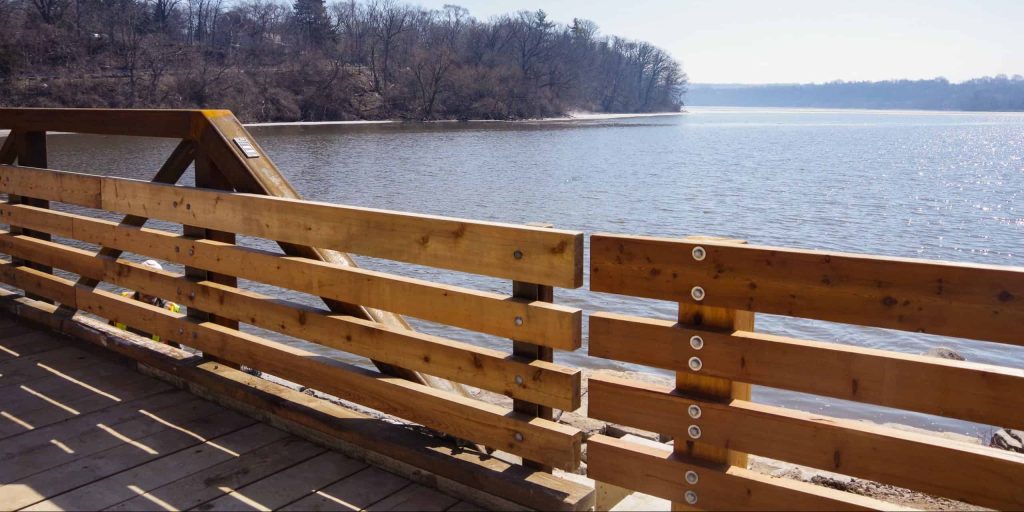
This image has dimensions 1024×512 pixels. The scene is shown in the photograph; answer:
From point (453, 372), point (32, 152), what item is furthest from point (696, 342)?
point (32, 152)

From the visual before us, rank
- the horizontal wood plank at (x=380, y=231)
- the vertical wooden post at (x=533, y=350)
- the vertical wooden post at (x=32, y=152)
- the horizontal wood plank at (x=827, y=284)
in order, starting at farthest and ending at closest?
1. the vertical wooden post at (x=32, y=152)
2. the vertical wooden post at (x=533, y=350)
3. the horizontal wood plank at (x=380, y=231)
4. the horizontal wood plank at (x=827, y=284)

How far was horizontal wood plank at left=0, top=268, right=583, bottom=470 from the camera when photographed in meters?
3.10

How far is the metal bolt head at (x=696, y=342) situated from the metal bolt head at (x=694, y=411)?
19cm

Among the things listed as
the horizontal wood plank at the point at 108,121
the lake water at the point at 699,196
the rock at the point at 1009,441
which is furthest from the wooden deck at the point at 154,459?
the lake water at the point at 699,196

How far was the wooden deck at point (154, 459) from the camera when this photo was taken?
130 inches

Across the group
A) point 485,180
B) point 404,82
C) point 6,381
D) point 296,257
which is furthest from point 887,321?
point 404,82

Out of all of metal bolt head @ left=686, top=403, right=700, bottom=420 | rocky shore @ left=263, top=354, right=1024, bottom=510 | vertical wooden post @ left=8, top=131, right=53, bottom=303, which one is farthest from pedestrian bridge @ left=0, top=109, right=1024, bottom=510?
vertical wooden post @ left=8, top=131, right=53, bottom=303

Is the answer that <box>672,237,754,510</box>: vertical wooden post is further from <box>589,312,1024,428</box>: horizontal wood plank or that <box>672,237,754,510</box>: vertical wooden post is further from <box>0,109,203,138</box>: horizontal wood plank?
<box>0,109,203,138</box>: horizontal wood plank

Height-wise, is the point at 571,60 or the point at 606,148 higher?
the point at 571,60

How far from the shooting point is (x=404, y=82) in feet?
374

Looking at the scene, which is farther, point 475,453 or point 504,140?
point 504,140

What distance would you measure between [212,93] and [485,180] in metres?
66.7

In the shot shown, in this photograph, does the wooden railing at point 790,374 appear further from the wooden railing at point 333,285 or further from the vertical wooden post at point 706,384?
the wooden railing at point 333,285

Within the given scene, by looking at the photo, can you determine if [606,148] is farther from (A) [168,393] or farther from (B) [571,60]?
(B) [571,60]
